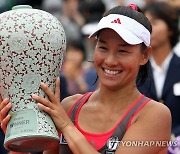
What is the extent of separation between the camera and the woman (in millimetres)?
4309

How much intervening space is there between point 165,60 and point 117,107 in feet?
10.2

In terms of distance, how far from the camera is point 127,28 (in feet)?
14.4

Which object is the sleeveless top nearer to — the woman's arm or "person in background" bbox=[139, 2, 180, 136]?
the woman's arm

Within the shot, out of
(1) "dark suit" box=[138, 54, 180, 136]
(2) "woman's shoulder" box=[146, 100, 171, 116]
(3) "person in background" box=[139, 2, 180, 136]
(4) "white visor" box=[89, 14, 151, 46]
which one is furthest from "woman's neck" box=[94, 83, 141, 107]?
(3) "person in background" box=[139, 2, 180, 136]

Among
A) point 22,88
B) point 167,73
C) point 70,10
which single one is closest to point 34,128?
point 22,88

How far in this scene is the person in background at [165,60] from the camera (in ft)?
22.8

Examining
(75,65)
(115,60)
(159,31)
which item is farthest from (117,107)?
(75,65)

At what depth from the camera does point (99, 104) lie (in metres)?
4.61

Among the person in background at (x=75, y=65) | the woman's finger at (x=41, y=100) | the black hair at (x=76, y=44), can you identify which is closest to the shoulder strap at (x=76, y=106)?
the woman's finger at (x=41, y=100)

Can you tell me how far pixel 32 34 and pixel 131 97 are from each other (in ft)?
2.27

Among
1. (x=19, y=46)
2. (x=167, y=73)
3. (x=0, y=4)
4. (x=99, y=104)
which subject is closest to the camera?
(x=19, y=46)

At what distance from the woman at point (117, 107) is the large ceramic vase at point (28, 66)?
5 cm

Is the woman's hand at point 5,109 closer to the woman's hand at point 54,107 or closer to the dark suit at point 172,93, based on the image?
the woman's hand at point 54,107

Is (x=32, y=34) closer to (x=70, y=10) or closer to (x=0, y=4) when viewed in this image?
(x=0, y=4)
